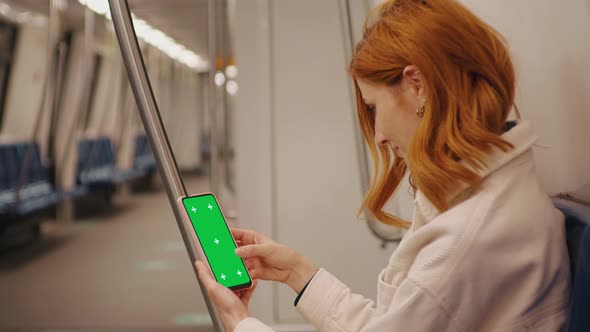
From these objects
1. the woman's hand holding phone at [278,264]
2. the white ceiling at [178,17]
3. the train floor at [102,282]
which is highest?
the white ceiling at [178,17]

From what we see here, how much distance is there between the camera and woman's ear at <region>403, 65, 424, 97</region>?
34.0 inches

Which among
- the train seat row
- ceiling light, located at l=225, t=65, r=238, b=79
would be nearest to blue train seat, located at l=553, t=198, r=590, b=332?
ceiling light, located at l=225, t=65, r=238, b=79

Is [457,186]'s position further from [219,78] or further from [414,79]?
[219,78]

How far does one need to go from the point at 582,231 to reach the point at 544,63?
18.4 inches

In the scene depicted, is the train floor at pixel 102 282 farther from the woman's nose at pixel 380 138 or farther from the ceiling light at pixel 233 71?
the woman's nose at pixel 380 138

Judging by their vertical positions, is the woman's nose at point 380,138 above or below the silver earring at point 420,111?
below

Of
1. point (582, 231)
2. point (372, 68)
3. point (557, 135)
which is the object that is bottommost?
point (582, 231)

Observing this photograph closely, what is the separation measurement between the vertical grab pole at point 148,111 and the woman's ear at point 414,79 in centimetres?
45

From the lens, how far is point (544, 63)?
1.08 metres

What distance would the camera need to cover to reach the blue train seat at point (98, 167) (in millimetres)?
7199

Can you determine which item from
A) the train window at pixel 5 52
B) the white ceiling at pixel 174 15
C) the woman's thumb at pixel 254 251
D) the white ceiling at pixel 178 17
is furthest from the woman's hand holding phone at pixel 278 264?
the train window at pixel 5 52

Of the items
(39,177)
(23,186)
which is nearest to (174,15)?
(39,177)

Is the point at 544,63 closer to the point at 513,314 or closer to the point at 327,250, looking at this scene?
the point at 513,314

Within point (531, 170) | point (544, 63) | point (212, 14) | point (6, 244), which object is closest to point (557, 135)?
point (544, 63)
